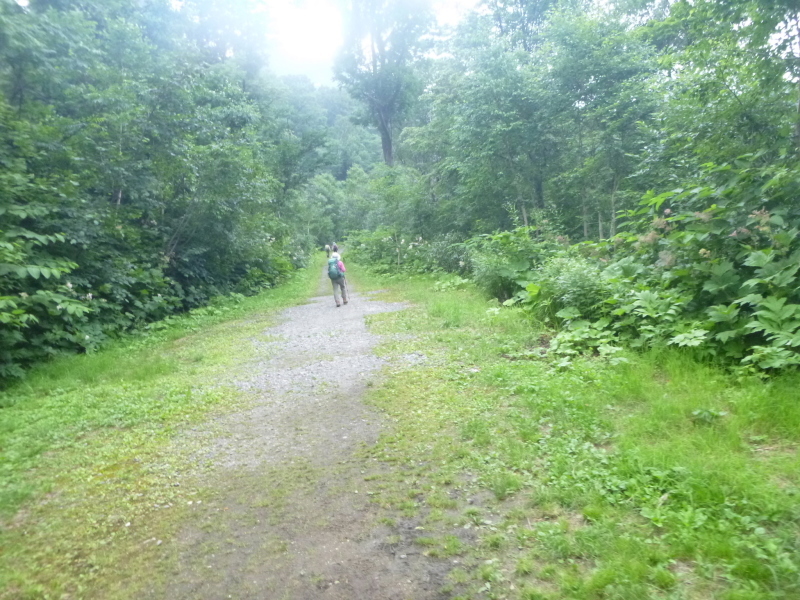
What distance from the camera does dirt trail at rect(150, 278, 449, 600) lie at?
107 inches

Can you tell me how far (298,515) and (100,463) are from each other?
199cm

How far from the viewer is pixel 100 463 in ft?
13.9

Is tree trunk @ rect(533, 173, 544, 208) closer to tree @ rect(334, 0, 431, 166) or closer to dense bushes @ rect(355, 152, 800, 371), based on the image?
dense bushes @ rect(355, 152, 800, 371)

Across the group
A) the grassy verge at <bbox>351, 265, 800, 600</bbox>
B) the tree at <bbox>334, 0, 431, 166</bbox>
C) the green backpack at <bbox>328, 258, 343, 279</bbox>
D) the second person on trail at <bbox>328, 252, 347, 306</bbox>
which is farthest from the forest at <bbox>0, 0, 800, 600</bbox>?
the tree at <bbox>334, 0, 431, 166</bbox>

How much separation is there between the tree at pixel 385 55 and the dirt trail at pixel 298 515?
88.4 ft

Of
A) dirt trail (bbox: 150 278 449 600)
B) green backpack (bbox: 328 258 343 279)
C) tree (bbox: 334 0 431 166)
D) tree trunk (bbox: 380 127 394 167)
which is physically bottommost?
dirt trail (bbox: 150 278 449 600)

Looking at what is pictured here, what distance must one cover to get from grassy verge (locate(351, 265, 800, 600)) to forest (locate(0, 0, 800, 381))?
3.06ft

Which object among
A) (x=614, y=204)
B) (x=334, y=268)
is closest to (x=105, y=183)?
(x=334, y=268)

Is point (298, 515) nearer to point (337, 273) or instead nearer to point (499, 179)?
point (337, 273)

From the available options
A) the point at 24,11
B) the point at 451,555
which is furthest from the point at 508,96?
the point at 451,555

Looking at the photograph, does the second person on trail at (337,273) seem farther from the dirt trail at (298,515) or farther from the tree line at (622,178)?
the dirt trail at (298,515)

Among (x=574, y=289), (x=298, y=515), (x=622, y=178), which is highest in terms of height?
(x=622, y=178)

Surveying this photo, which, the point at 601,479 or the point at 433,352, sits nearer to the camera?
the point at 601,479

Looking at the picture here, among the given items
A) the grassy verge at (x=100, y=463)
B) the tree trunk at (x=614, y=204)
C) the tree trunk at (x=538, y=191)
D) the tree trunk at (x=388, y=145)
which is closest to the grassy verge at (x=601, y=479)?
the grassy verge at (x=100, y=463)
